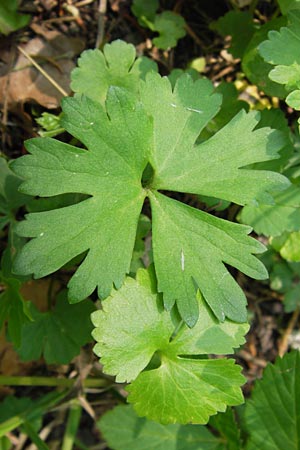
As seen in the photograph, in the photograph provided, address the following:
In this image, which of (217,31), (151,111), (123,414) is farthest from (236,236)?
(217,31)

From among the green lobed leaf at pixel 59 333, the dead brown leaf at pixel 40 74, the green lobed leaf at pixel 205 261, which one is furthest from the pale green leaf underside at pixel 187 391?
the dead brown leaf at pixel 40 74

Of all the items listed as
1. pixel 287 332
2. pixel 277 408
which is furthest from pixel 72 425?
pixel 287 332

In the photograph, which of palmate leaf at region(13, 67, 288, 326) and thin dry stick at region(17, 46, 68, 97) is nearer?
palmate leaf at region(13, 67, 288, 326)

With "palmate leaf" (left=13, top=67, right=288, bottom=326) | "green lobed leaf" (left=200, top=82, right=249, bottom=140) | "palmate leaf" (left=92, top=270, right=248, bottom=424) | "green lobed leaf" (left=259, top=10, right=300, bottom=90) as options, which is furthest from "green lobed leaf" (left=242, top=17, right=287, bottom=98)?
"palmate leaf" (left=92, top=270, right=248, bottom=424)

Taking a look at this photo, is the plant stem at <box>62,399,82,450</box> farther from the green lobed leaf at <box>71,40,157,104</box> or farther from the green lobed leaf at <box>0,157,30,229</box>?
the green lobed leaf at <box>71,40,157,104</box>

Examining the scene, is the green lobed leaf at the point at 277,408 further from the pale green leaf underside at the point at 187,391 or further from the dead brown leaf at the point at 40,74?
the dead brown leaf at the point at 40,74

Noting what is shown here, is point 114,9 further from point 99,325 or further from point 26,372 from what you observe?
point 26,372
